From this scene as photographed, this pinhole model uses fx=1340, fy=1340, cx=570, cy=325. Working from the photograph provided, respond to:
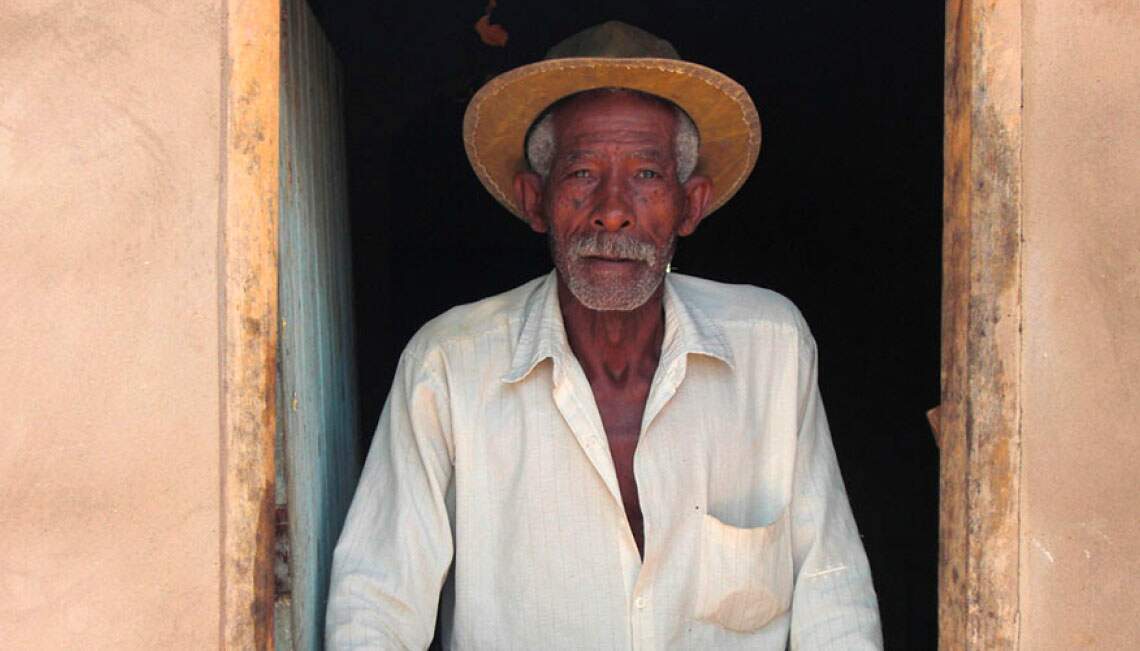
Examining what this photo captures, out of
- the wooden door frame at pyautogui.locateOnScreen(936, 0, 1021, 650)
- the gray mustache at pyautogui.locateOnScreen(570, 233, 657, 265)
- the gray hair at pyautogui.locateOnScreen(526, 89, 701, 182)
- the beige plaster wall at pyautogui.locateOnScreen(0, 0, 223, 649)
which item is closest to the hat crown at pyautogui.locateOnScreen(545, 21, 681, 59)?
the gray hair at pyautogui.locateOnScreen(526, 89, 701, 182)

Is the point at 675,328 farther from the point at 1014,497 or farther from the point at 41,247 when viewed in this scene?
the point at 41,247

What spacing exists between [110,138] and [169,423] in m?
0.50

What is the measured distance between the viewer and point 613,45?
10.0ft

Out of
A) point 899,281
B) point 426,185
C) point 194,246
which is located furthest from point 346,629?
point 899,281

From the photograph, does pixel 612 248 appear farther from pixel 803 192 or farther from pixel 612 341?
pixel 803 192

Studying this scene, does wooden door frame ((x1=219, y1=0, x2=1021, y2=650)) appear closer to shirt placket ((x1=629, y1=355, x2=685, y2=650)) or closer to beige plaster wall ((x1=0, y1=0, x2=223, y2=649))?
beige plaster wall ((x1=0, y1=0, x2=223, y2=649))

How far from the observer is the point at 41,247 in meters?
2.27

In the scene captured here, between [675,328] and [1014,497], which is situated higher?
[675,328]

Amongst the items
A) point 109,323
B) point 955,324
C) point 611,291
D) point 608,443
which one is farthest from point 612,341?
point 109,323

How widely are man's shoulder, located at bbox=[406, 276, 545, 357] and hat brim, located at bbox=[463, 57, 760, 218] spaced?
1.18ft

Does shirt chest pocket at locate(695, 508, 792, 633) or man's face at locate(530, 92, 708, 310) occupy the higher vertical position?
man's face at locate(530, 92, 708, 310)

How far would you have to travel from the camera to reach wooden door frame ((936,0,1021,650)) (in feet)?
7.78

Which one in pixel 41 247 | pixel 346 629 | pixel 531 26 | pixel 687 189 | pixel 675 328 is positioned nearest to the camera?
pixel 41 247

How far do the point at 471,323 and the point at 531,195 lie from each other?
1.39 ft
